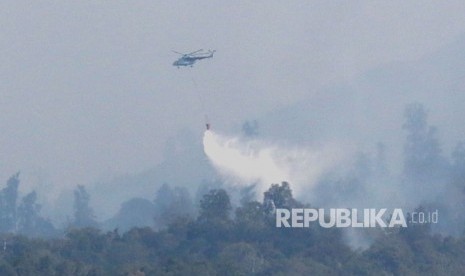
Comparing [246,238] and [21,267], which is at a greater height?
[246,238]

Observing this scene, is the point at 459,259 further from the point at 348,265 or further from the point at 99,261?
the point at 99,261

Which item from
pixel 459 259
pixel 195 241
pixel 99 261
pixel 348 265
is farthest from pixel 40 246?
pixel 459 259

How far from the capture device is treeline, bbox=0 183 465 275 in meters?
74.2

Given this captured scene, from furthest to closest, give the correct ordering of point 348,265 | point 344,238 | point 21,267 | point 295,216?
point 295,216 < point 344,238 < point 348,265 < point 21,267

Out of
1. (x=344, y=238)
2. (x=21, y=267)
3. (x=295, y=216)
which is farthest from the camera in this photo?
(x=295, y=216)

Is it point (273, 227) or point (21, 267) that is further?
point (273, 227)

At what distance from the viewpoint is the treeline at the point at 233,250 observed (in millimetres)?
74163

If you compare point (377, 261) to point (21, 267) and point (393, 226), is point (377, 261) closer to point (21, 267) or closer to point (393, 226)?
point (393, 226)

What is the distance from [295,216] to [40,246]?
50.4 feet

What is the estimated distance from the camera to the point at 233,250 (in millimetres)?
81875

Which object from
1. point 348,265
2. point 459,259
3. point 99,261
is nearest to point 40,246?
point 99,261

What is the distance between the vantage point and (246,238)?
283 feet

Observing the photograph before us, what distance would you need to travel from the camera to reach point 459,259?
84.4m

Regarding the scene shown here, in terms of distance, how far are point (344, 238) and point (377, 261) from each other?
5136 millimetres
